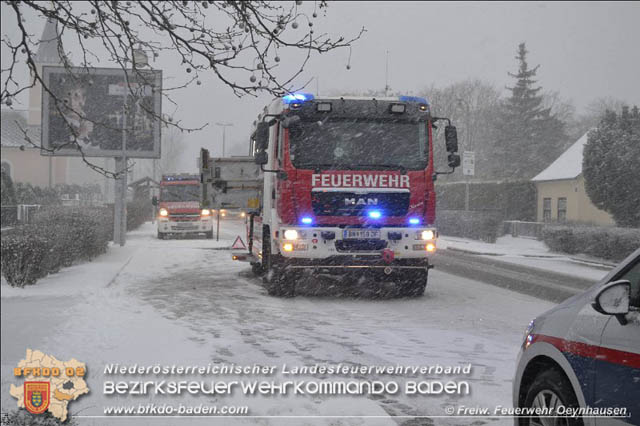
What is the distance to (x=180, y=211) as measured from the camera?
90.7 feet

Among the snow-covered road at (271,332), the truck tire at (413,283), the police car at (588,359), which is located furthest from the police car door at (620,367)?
the truck tire at (413,283)

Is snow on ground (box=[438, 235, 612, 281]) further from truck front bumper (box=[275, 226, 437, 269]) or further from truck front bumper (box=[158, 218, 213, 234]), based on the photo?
truck front bumper (box=[158, 218, 213, 234])

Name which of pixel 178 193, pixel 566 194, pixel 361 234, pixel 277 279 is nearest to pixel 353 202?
pixel 361 234

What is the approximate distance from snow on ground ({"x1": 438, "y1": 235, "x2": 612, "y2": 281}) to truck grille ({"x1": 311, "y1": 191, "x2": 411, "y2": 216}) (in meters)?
6.76

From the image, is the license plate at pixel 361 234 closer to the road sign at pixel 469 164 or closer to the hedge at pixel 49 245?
the hedge at pixel 49 245

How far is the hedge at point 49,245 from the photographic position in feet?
32.7

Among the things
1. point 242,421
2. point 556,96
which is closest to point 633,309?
point 242,421

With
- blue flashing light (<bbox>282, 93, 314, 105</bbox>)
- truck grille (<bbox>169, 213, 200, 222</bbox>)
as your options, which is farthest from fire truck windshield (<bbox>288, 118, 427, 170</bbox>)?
truck grille (<bbox>169, 213, 200, 222</bbox>)

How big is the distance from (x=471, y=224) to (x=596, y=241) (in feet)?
34.0

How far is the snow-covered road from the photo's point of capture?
199 inches

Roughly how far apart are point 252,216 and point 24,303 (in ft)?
18.6

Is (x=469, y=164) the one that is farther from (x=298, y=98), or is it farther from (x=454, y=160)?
(x=298, y=98)

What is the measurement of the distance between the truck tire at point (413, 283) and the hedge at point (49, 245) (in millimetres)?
6000

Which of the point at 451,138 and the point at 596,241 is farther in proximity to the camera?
the point at 596,241
